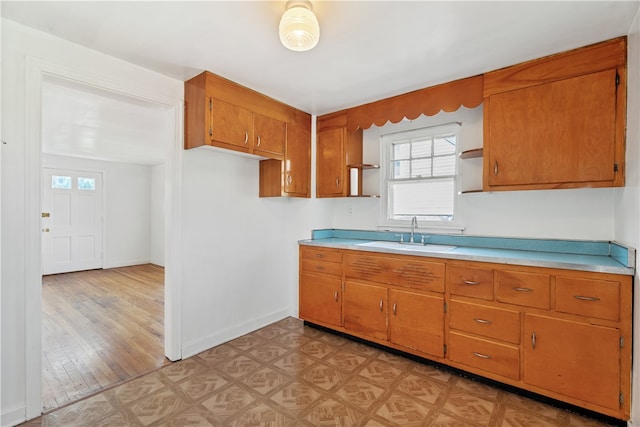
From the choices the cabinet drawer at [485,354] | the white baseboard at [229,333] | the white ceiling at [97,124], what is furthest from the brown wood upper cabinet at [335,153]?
the cabinet drawer at [485,354]

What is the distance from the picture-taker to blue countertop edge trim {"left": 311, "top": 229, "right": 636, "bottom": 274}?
1.99 m

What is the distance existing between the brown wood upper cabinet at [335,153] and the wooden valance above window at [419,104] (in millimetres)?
136

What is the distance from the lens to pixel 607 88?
6.67ft

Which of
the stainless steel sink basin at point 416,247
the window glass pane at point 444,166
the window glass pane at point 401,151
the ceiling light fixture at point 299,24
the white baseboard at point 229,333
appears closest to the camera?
the ceiling light fixture at point 299,24

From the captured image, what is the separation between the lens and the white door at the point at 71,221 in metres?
5.88

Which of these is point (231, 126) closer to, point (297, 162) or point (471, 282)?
point (297, 162)

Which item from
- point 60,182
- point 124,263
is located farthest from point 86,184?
point 124,263

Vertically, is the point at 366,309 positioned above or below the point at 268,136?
below

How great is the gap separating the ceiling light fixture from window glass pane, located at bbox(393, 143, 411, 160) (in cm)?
199

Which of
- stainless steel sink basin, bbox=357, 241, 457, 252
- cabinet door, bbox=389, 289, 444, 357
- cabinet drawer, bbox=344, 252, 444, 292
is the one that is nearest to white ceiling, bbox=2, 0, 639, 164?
stainless steel sink basin, bbox=357, 241, 457, 252

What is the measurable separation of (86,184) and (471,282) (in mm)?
7356

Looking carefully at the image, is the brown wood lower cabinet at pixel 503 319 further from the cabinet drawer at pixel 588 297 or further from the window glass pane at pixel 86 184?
the window glass pane at pixel 86 184

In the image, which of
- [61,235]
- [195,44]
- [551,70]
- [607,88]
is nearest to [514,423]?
[607,88]

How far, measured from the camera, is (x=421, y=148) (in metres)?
3.27
